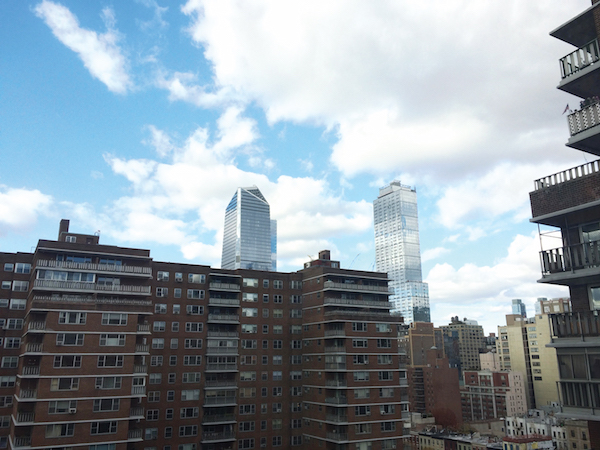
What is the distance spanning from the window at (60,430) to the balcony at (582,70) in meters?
59.6

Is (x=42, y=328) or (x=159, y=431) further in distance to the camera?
(x=159, y=431)

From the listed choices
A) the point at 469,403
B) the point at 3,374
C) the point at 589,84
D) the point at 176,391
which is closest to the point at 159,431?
the point at 176,391

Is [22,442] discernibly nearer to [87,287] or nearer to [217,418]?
[87,287]

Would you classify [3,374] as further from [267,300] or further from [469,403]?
[469,403]

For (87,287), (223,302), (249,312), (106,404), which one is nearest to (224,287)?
(223,302)

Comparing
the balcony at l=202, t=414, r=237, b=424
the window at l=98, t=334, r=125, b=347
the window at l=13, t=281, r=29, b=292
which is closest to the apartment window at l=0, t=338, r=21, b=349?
the window at l=13, t=281, r=29, b=292

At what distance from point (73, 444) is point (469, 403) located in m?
176

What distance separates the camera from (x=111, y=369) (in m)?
57.3

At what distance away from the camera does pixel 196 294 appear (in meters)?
78.7

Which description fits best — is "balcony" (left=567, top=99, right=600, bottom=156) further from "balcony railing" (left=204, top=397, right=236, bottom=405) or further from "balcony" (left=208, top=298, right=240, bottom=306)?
"balcony railing" (left=204, top=397, right=236, bottom=405)

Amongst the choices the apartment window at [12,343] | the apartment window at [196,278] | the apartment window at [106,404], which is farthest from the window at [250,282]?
the apartment window at [12,343]

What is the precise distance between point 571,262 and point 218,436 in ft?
214

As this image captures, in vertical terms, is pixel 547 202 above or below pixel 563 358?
above

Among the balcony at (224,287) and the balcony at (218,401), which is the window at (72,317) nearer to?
the balcony at (224,287)
